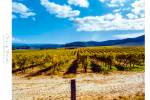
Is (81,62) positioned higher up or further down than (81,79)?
higher up

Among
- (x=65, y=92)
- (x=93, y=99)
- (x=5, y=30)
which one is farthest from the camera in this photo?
(x=65, y=92)

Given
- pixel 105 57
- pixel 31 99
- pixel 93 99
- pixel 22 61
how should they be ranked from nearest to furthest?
1. pixel 93 99
2. pixel 31 99
3. pixel 22 61
4. pixel 105 57

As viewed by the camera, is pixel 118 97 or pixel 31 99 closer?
pixel 118 97

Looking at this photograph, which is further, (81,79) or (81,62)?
(81,62)

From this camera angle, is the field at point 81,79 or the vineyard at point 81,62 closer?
the field at point 81,79

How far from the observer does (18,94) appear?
356 inches

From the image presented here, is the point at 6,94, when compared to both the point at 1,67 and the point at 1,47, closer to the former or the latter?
the point at 1,67

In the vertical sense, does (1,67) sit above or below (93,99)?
above

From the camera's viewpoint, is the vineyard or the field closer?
the field

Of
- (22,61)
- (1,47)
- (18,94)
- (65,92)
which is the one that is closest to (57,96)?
(65,92)

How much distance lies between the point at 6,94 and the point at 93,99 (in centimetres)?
612

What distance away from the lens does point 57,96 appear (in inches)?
322

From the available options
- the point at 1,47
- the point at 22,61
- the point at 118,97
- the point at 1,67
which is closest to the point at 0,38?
the point at 1,47

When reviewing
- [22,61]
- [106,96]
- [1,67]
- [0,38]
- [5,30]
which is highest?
→ [5,30]
